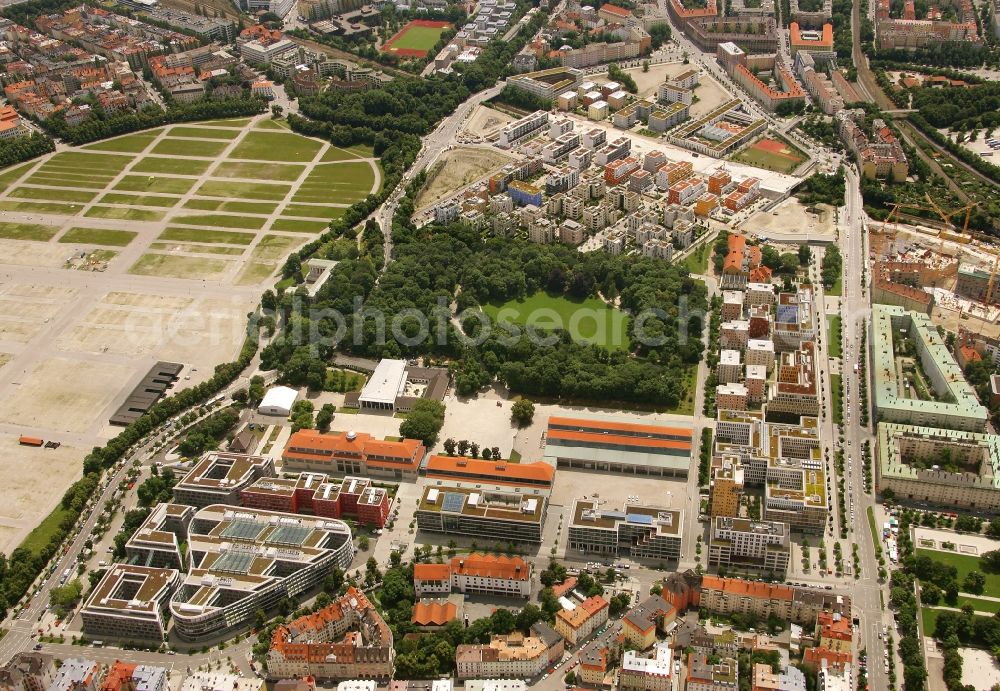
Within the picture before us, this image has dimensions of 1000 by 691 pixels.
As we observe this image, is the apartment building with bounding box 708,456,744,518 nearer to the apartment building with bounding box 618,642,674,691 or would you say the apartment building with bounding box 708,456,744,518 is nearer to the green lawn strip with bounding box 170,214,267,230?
the apartment building with bounding box 618,642,674,691

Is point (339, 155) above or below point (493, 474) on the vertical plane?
above

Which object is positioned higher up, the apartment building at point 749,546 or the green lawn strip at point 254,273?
the green lawn strip at point 254,273

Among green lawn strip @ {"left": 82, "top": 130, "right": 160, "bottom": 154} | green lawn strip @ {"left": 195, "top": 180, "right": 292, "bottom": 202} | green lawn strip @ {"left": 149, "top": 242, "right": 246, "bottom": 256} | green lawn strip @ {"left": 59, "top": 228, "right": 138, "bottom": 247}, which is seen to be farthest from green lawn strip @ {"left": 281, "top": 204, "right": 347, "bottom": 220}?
green lawn strip @ {"left": 82, "top": 130, "right": 160, "bottom": 154}

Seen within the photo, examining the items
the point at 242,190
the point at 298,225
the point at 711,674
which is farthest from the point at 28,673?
the point at 242,190

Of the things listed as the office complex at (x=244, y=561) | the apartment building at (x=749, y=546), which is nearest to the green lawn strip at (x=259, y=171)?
the office complex at (x=244, y=561)

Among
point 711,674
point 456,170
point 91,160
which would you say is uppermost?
point 91,160

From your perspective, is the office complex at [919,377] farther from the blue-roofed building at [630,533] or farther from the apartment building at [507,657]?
the apartment building at [507,657]

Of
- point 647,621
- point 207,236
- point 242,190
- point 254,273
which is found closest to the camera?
point 647,621

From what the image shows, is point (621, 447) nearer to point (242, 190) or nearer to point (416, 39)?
point (242, 190)
